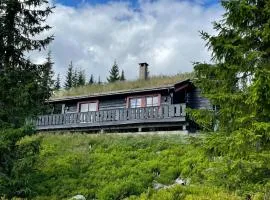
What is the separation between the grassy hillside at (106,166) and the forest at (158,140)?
0.05m

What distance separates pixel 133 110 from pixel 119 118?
50.7 inches

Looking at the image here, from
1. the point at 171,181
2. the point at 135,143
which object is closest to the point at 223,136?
the point at 171,181

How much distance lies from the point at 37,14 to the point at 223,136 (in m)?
9.75

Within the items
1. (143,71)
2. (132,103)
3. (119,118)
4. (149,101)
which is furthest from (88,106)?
(119,118)

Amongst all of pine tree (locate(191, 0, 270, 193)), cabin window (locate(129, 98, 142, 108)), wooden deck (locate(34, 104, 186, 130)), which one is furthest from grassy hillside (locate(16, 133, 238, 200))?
cabin window (locate(129, 98, 142, 108))

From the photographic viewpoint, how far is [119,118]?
104 ft

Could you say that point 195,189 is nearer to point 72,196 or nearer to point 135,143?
point 72,196

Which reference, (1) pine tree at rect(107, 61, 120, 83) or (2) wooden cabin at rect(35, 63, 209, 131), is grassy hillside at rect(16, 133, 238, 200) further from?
(1) pine tree at rect(107, 61, 120, 83)

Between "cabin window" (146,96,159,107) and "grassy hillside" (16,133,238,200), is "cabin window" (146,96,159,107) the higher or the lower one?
the higher one

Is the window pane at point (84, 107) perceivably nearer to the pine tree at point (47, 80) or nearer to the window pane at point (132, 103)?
the window pane at point (132, 103)

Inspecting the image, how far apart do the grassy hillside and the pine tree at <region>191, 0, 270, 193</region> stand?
6.00 feet

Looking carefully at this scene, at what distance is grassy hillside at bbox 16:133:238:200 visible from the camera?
59.6 ft

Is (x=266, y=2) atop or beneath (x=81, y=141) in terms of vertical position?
atop

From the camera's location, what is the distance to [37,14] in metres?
17.9
